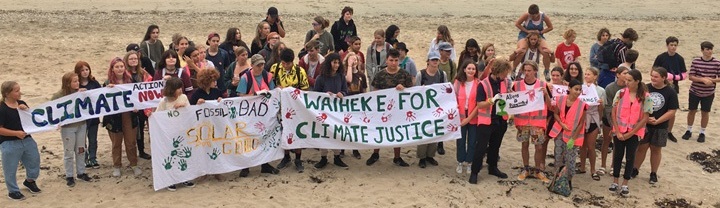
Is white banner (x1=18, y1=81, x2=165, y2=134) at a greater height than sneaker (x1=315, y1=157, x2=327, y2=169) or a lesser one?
greater

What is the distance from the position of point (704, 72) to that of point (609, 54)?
151 cm

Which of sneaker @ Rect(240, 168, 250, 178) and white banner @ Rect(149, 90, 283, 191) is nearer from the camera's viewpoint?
white banner @ Rect(149, 90, 283, 191)

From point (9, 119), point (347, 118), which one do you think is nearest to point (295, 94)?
point (347, 118)

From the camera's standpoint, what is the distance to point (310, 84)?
9422 mm

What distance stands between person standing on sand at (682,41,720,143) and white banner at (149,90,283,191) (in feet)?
22.6

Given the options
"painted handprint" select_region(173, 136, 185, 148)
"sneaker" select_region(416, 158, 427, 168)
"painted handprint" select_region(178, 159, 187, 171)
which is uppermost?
"painted handprint" select_region(173, 136, 185, 148)

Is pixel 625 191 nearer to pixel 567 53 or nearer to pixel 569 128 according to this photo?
pixel 569 128

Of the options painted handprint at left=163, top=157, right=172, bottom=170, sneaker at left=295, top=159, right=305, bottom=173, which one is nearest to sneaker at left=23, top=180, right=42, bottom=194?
painted handprint at left=163, top=157, right=172, bottom=170

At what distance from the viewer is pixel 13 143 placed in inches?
297

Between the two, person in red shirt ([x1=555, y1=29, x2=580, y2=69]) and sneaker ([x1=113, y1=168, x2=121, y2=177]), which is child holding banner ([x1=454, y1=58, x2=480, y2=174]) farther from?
sneaker ([x1=113, y1=168, x2=121, y2=177])

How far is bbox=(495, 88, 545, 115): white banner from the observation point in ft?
26.8

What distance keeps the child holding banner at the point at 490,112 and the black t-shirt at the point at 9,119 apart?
5.57 m

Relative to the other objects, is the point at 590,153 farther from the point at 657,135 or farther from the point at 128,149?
the point at 128,149

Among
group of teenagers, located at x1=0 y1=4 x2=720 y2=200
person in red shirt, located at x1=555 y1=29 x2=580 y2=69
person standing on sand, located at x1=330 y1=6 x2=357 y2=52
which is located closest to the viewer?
group of teenagers, located at x1=0 y1=4 x2=720 y2=200
